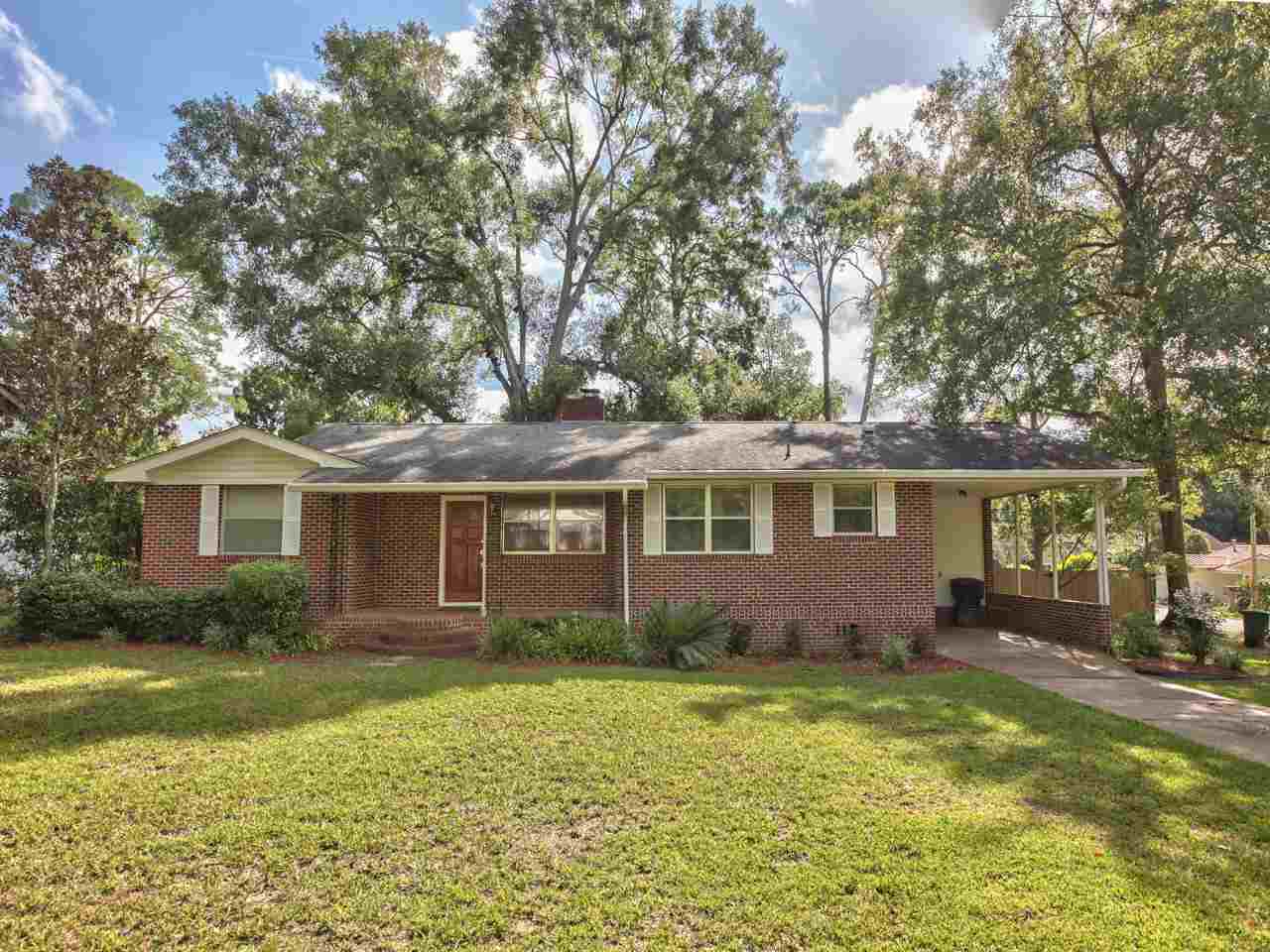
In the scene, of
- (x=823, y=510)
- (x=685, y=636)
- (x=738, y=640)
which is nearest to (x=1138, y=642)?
(x=823, y=510)

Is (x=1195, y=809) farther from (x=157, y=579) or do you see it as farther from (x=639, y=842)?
(x=157, y=579)

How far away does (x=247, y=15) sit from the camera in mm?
4348

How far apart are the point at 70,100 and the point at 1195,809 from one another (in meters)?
9.12

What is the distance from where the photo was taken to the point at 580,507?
522 inches

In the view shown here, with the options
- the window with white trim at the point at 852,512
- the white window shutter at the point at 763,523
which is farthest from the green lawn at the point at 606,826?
the window with white trim at the point at 852,512

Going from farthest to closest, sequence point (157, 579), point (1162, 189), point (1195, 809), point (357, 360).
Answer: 1. point (357, 360)
2. point (1162, 189)
3. point (157, 579)
4. point (1195, 809)

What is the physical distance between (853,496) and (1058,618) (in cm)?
485

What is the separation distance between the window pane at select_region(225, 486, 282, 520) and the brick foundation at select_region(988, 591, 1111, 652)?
569 inches

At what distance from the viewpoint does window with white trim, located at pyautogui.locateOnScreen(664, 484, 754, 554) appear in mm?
12266

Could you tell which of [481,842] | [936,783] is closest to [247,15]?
[481,842]

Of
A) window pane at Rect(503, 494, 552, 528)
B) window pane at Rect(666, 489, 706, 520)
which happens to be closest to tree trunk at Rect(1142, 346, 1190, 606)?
window pane at Rect(666, 489, 706, 520)

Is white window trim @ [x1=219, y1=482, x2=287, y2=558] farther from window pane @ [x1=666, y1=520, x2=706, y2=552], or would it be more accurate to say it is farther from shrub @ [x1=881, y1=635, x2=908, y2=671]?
shrub @ [x1=881, y1=635, x2=908, y2=671]

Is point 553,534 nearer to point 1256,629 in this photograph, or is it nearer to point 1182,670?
point 1182,670

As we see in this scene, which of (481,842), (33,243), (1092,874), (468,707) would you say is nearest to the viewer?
(1092,874)
